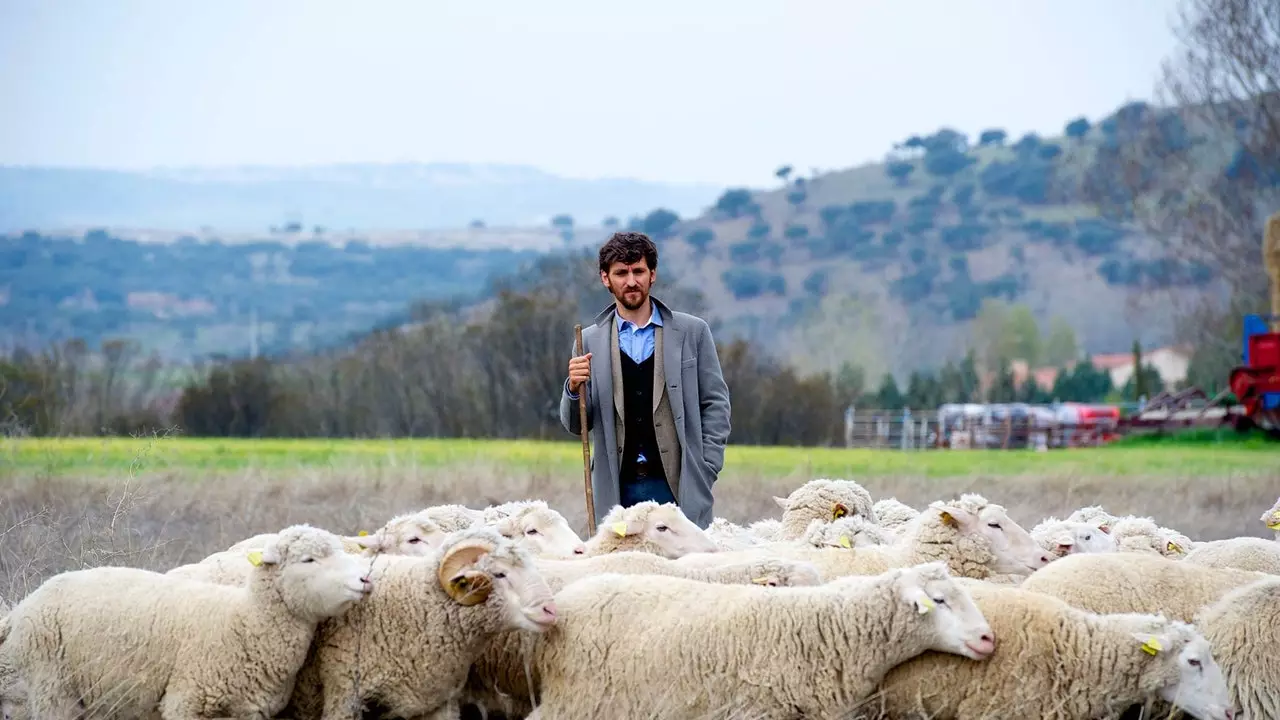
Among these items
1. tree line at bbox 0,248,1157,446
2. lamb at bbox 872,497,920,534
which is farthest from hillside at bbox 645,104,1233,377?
lamb at bbox 872,497,920,534

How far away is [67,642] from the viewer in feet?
21.3

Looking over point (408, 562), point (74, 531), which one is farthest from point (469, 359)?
point (408, 562)

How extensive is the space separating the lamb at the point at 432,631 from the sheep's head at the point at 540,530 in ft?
5.89

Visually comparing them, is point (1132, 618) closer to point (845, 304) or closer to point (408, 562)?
point (408, 562)

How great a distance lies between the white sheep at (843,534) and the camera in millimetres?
8320

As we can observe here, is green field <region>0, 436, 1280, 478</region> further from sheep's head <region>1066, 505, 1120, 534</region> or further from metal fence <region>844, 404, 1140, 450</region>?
sheep's head <region>1066, 505, 1120, 534</region>

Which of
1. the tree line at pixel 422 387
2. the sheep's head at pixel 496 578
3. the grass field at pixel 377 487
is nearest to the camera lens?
the sheep's head at pixel 496 578

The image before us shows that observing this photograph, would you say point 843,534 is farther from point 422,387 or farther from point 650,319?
point 422,387

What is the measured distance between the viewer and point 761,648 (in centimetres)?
640

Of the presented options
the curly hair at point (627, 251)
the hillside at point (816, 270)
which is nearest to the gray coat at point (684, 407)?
the curly hair at point (627, 251)

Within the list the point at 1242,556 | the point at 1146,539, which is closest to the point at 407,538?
the point at 1146,539

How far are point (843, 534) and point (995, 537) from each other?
879 millimetres

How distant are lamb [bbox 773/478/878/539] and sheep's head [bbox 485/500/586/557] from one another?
146 cm

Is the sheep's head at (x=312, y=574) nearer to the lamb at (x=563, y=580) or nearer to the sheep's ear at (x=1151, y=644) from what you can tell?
the lamb at (x=563, y=580)
